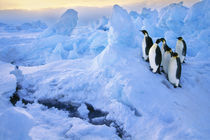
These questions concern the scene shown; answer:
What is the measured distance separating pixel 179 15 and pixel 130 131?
15995 mm

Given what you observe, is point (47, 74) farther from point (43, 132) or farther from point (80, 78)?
point (43, 132)

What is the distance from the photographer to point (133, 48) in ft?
16.2

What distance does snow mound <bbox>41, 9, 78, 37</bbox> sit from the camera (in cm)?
1481

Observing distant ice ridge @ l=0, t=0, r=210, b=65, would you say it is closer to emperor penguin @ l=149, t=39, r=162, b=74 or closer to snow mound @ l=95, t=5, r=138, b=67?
snow mound @ l=95, t=5, r=138, b=67

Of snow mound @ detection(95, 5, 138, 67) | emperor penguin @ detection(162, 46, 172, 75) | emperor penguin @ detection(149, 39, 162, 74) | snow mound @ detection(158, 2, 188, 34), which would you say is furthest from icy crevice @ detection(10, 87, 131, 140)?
snow mound @ detection(158, 2, 188, 34)

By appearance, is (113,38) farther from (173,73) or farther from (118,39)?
(173,73)

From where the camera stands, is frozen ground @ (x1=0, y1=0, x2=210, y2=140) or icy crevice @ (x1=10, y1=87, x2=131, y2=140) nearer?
frozen ground @ (x1=0, y1=0, x2=210, y2=140)

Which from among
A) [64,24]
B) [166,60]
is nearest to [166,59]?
[166,60]

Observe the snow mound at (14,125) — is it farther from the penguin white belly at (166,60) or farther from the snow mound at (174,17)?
the snow mound at (174,17)

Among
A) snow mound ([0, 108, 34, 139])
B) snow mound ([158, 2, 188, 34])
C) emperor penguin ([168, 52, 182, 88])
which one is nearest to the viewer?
snow mound ([0, 108, 34, 139])

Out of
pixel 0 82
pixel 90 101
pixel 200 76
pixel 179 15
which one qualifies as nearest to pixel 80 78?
pixel 90 101

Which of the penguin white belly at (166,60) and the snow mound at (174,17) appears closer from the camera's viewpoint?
the penguin white belly at (166,60)

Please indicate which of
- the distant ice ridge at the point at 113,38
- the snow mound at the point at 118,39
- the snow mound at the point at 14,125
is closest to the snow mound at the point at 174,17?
the distant ice ridge at the point at 113,38

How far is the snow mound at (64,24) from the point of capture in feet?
48.6
